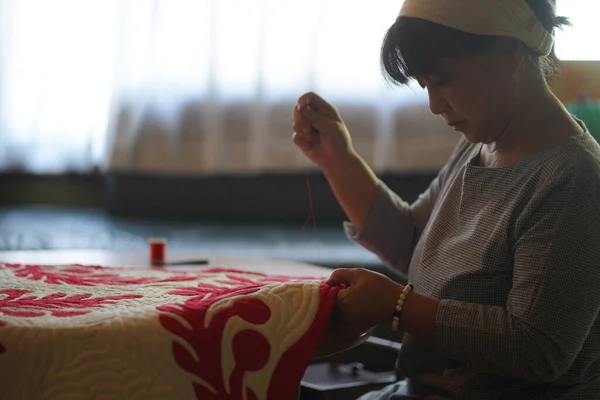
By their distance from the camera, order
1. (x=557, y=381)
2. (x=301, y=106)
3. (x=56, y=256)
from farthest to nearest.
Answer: (x=56, y=256) → (x=301, y=106) → (x=557, y=381)

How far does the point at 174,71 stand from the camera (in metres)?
2.56

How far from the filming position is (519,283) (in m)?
0.92

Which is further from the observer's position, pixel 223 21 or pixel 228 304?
pixel 223 21

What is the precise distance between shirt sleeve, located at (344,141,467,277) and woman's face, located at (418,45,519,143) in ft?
0.99

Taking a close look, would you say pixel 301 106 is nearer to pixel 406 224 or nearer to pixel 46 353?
pixel 406 224

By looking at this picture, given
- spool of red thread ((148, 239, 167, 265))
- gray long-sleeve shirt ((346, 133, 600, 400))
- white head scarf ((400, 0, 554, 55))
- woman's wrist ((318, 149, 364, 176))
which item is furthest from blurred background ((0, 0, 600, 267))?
white head scarf ((400, 0, 554, 55))

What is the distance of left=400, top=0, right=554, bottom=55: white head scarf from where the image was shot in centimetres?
99

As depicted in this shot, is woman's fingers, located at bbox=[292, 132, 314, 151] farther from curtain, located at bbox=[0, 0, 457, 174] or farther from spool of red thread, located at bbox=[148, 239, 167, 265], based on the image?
curtain, located at bbox=[0, 0, 457, 174]

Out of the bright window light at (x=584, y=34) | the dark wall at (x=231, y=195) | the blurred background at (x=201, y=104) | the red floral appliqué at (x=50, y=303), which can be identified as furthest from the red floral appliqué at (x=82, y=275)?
the bright window light at (x=584, y=34)

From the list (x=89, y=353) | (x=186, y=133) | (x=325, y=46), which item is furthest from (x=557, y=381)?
(x=186, y=133)

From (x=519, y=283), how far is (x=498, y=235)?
0.29ft

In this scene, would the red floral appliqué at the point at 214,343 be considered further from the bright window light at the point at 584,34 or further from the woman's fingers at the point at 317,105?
the bright window light at the point at 584,34

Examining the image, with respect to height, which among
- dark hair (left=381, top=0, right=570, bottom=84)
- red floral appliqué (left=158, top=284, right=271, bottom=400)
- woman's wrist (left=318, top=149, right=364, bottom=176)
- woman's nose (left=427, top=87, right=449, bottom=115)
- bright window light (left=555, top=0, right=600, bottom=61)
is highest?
bright window light (left=555, top=0, right=600, bottom=61)

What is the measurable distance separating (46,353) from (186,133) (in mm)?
1837
